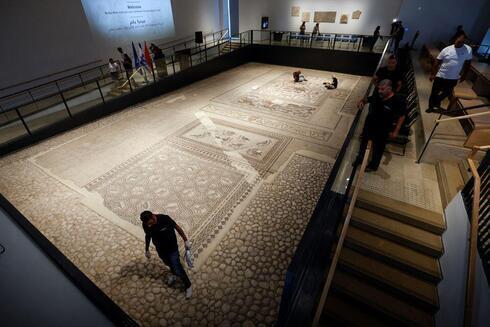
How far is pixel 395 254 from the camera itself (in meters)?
3.49

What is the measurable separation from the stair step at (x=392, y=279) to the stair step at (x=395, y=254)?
84 mm

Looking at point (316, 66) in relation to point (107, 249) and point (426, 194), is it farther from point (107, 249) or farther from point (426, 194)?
point (107, 249)

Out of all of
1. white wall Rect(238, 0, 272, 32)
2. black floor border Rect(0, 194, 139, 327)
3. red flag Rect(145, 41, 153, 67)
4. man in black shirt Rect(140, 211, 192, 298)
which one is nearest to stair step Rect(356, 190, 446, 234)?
man in black shirt Rect(140, 211, 192, 298)

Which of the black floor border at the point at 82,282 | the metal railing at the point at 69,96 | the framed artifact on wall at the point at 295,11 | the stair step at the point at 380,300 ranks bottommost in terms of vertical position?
the stair step at the point at 380,300

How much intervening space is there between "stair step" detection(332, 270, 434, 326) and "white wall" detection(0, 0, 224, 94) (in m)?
11.1

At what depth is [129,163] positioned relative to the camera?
5699 mm

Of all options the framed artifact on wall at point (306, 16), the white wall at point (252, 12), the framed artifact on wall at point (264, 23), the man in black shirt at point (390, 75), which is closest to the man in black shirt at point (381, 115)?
the man in black shirt at point (390, 75)

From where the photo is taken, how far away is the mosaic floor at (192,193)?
3301 mm

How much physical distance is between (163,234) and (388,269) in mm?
3146

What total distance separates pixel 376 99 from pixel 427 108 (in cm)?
311

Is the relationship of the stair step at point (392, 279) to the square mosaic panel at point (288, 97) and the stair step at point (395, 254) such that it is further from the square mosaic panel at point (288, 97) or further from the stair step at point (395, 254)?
the square mosaic panel at point (288, 97)

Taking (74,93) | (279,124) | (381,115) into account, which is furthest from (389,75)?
(74,93)

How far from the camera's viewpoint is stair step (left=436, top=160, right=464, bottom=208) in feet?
12.2

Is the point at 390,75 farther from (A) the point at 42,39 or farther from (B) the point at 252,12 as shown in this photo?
(B) the point at 252,12
